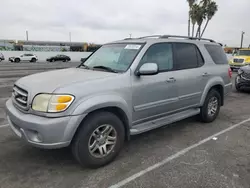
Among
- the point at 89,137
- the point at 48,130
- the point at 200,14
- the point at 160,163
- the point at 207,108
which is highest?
the point at 200,14

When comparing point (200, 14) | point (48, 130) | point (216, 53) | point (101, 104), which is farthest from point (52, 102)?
point (200, 14)

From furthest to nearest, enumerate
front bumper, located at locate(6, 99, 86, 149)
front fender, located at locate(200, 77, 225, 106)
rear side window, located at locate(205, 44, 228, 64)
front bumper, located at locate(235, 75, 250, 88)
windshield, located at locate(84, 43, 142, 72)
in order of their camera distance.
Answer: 1. front bumper, located at locate(235, 75, 250, 88)
2. rear side window, located at locate(205, 44, 228, 64)
3. front fender, located at locate(200, 77, 225, 106)
4. windshield, located at locate(84, 43, 142, 72)
5. front bumper, located at locate(6, 99, 86, 149)

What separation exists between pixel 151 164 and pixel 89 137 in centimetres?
103

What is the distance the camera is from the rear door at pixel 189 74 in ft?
14.3

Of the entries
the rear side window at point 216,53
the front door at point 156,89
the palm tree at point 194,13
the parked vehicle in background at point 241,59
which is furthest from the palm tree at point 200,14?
the front door at point 156,89

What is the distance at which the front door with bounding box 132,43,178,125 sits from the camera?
3588 mm

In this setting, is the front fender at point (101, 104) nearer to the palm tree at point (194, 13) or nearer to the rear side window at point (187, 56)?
the rear side window at point (187, 56)

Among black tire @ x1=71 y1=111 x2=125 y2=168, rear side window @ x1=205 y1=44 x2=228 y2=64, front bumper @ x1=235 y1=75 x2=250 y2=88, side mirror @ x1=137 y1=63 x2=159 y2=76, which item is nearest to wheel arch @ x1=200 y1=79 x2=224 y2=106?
rear side window @ x1=205 y1=44 x2=228 y2=64

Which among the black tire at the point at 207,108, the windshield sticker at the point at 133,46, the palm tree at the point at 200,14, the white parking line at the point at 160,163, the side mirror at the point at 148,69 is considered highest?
the palm tree at the point at 200,14

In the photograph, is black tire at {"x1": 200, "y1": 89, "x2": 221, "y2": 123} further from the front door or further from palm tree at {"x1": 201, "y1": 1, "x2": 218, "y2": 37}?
palm tree at {"x1": 201, "y1": 1, "x2": 218, "y2": 37}

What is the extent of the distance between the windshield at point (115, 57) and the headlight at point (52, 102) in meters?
1.08

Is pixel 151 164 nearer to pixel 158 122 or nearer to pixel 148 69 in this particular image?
pixel 158 122

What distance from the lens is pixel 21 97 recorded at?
3186mm

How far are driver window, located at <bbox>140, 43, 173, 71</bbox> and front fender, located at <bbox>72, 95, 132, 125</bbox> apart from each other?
0.84 m
